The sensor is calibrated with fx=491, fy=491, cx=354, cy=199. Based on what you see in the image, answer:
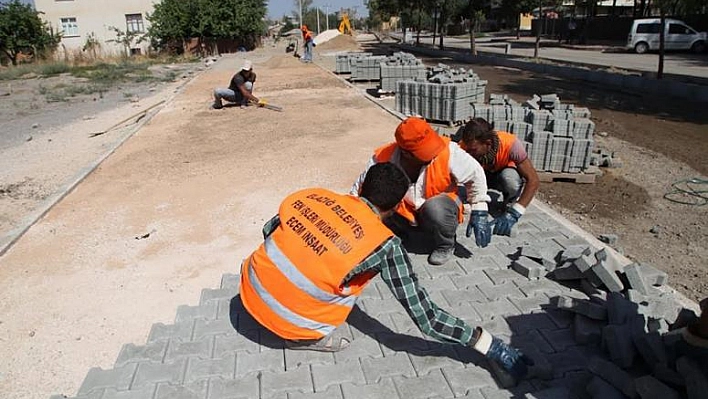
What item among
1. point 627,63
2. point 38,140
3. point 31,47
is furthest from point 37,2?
point 627,63

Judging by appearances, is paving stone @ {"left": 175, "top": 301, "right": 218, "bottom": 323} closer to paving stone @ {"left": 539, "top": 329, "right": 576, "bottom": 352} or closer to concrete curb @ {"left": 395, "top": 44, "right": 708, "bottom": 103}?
paving stone @ {"left": 539, "top": 329, "right": 576, "bottom": 352}

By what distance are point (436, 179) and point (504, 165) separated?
117 cm

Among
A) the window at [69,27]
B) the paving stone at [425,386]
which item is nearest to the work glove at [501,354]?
the paving stone at [425,386]

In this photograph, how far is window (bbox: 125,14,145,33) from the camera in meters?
35.9

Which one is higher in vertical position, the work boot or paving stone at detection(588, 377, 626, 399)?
the work boot

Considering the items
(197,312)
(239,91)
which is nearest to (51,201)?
(197,312)

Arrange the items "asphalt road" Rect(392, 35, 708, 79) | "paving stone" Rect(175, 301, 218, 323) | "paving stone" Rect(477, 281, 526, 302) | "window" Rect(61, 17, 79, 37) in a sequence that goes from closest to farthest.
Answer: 1. "paving stone" Rect(175, 301, 218, 323)
2. "paving stone" Rect(477, 281, 526, 302)
3. "asphalt road" Rect(392, 35, 708, 79)
4. "window" Rect(61, 17, 79, 37)

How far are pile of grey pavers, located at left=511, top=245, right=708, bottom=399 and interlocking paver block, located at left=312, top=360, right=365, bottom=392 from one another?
0.92 metres

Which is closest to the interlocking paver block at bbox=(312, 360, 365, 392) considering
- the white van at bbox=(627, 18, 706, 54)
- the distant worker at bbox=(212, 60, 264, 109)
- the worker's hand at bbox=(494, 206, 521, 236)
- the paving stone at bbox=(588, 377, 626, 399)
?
the paving stone at bbox=(588, 377, 626, 399)

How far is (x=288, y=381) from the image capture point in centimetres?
257

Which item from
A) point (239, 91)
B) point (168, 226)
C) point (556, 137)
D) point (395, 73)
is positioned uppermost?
point (395, 73)

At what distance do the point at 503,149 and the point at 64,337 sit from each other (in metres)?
3.68

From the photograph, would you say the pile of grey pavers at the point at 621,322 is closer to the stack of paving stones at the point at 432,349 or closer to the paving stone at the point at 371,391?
the stack of paving stones at the point at 432,349

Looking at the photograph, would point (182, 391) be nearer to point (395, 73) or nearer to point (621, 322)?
point (621, 322)
